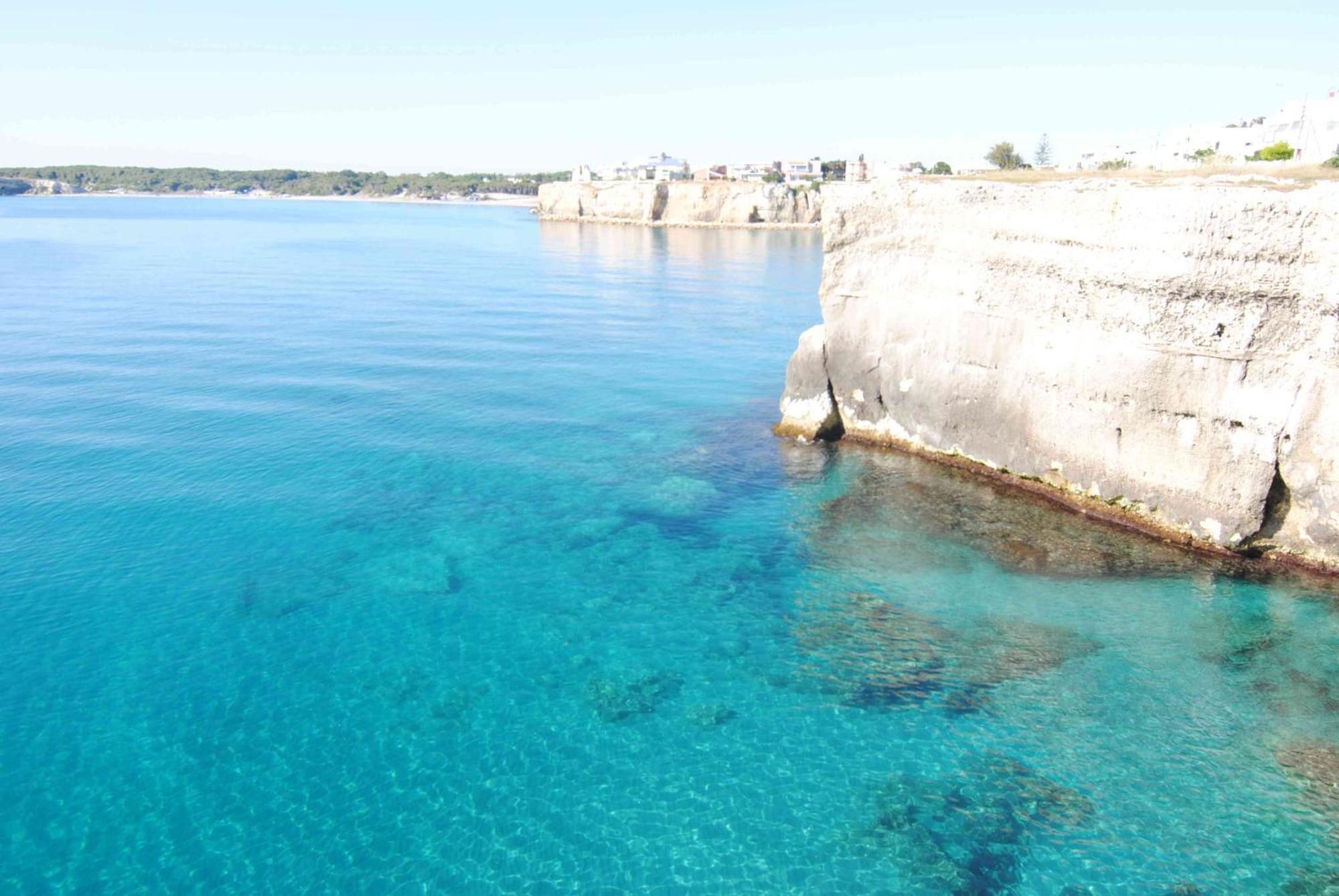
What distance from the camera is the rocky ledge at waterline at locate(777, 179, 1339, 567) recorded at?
2656cm

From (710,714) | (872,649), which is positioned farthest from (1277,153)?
(710,714)

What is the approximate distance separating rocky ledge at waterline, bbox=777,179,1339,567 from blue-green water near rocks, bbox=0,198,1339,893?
2.32 meters

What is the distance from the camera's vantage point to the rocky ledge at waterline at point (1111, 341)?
26562mm

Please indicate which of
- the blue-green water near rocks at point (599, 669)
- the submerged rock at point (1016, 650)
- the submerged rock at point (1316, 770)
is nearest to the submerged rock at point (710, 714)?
the blue-green water near rocks at point (599, 669)

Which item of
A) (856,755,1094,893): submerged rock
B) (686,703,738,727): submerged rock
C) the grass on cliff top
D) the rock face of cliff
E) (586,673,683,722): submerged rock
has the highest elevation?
Result: the rock face of cliff

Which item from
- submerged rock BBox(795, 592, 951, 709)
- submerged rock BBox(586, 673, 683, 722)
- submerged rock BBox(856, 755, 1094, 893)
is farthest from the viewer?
submerged rock BBox(795, 592, 951, 709)

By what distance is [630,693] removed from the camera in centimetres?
2091

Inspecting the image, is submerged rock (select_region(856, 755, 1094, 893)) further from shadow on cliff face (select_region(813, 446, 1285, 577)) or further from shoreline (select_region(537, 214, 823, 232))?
shoreline (select_region(537, 214, 823, 232))

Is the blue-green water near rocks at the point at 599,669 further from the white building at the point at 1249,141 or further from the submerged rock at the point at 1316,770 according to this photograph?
the white building at the point at 1249,141

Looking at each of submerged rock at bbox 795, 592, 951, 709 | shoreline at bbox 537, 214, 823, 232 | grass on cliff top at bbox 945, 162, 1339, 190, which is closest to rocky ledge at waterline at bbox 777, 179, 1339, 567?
grass on cliff top at bbox 945, 162, 1339, 190

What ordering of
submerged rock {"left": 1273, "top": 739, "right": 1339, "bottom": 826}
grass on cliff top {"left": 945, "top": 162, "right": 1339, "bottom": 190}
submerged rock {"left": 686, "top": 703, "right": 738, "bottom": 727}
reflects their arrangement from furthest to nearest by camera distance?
grass on cliff top {"left": 945, "top": 162, "right": 1339, "bottom": 190}
submerged rock {"left": 686, "top": 703, "right": 738, "bottom": 727}
submerged rock {"left": 1273, "top": 739, "right": 1339, "bottom": 826}

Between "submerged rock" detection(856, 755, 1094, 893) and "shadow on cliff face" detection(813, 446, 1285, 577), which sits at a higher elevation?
"shadow on cliff face" detection(813, 446, 1285, 577)

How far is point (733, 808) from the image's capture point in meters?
17.2

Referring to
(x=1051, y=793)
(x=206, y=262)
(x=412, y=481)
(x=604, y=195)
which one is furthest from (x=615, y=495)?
(x=604, y=195)
